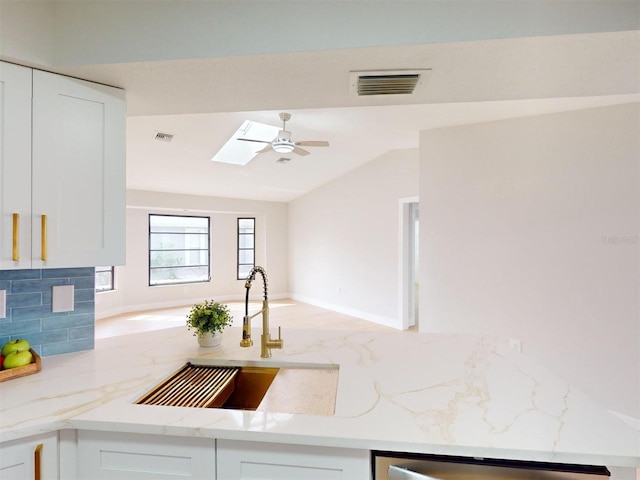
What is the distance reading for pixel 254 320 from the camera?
18.1ft

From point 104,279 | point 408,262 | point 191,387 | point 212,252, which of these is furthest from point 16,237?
point 212,252

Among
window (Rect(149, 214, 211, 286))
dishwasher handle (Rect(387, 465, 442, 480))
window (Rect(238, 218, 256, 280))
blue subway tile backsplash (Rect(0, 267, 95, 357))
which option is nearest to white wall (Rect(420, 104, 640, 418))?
dishwasher handle (Rect(387, 465, 442, 480))

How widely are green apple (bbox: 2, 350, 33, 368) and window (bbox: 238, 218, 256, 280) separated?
22.2ft

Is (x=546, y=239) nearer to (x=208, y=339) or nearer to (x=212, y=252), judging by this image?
(x=208, y=339)

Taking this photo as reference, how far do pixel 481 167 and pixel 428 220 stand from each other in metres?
0.76

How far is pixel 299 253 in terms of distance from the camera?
798cm

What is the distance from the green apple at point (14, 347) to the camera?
133 cm

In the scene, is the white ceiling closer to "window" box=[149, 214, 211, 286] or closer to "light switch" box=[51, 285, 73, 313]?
"light switch" box=[51, 285, 73, 313]

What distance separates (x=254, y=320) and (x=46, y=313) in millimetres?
4094

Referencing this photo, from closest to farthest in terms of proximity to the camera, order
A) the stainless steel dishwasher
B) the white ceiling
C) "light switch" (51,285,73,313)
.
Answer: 1. the stainless steel dishwasher
2. the white ceiling
3. "light switch" (51,285,73,313)

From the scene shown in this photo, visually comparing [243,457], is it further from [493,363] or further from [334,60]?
[334,60]

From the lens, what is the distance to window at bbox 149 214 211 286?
23.3 feet

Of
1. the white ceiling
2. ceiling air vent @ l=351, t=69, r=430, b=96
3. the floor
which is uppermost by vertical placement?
the white ceiling

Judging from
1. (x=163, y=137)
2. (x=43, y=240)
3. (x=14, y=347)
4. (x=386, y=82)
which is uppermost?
(x=163, y=137)
